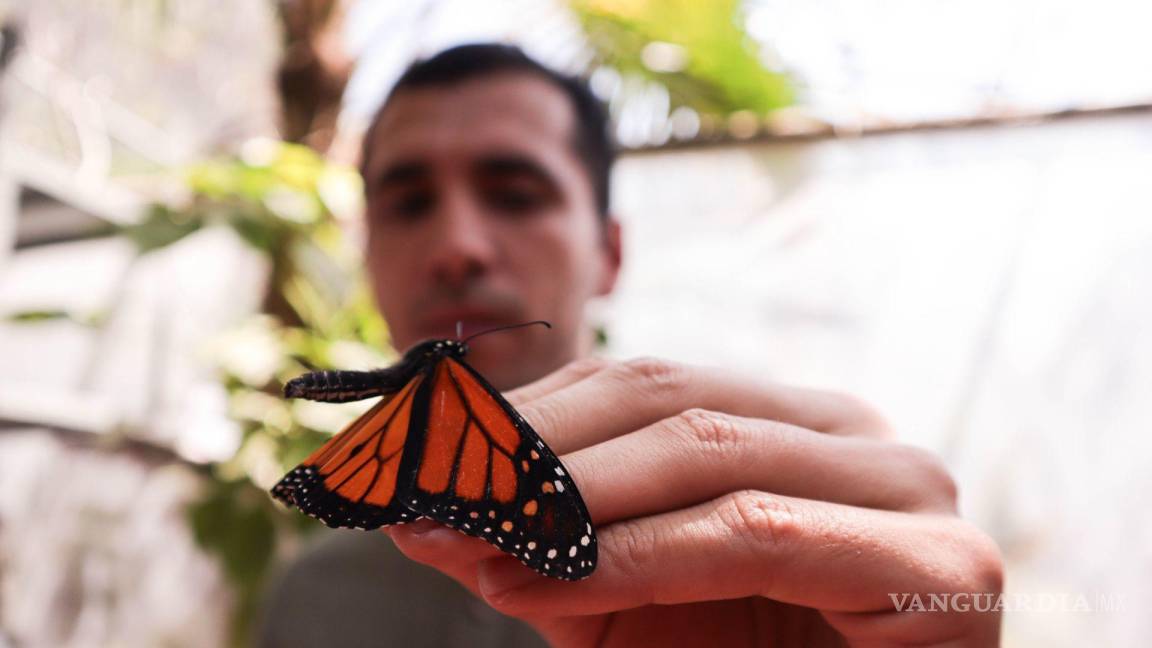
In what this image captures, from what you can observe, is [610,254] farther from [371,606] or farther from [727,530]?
[727,530]

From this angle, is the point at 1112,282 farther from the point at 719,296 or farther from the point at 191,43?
→ the point at 191,43

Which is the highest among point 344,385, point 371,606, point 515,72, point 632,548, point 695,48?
point 695,48

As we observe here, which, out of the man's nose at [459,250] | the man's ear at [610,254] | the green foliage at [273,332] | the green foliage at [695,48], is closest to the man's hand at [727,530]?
the man's nose at [459,250]

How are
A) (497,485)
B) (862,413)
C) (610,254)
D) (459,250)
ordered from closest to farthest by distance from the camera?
(497,485)
(862,413)
(459,250)
(610,254)

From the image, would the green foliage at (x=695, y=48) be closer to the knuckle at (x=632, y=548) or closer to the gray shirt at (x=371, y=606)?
the gray shirt at (x=371, y=606)

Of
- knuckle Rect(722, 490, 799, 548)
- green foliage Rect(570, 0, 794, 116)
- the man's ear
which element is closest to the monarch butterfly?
knuckle Rect(722, 490, 799, 548)

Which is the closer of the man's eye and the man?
the man

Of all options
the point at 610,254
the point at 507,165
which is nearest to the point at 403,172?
the point at 507,165

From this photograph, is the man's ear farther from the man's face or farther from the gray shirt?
the gray shirt
